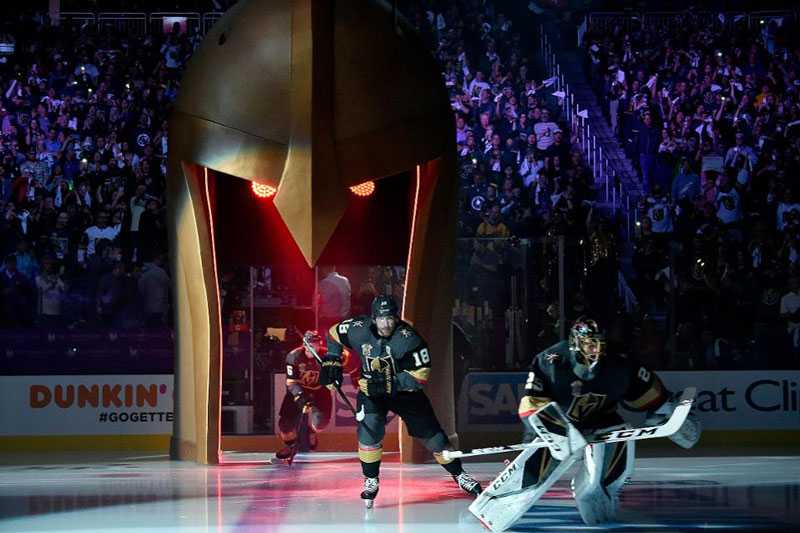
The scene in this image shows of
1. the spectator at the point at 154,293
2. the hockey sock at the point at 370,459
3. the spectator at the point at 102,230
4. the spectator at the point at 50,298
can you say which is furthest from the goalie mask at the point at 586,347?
the spectator at the point at 102,230

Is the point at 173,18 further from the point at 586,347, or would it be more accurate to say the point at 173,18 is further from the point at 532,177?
the point at 586,347

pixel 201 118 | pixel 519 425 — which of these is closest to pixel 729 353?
pixel 519 425

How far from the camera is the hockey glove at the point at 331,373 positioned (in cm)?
1120

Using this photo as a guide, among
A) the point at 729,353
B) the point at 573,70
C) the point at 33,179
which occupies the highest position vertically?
the point at 573,70

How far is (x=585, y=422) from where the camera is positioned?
9.52 metres

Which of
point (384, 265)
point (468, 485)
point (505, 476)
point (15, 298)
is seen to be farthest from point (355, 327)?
point (15, 298)

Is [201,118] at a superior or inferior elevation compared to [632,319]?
superior

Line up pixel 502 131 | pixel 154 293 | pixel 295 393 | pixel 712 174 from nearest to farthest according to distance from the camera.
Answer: pixel 295 393 → pixel 154 293 → pixel 712 174 → pixel 502 131

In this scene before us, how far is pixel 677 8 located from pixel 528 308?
941 centimetres

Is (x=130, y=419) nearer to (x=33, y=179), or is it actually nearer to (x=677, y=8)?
(x=33, y=179)

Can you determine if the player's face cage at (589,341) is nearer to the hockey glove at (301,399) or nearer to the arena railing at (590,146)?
the hockey glove at (301,399)

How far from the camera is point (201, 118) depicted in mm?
13664

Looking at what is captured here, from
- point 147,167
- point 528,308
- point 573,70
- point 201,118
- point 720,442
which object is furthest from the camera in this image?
point 573,70

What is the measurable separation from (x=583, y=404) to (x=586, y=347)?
0.45m
